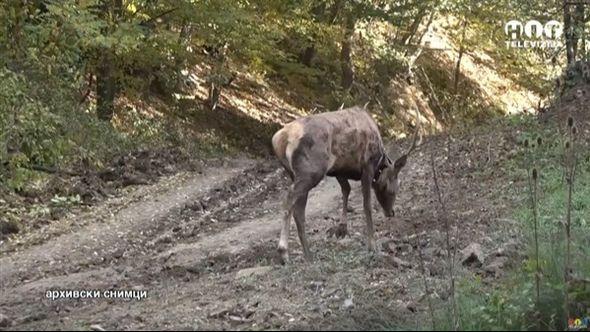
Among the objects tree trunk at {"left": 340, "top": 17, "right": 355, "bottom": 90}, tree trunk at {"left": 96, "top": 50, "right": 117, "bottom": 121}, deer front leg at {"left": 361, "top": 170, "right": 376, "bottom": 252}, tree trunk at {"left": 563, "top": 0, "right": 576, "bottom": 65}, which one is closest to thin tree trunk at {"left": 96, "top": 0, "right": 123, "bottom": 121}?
tree trunk at {"left": 96, "top": 50, "right": 117, "bottom": 121}

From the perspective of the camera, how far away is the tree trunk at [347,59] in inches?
972

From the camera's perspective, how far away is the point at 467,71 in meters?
34.9

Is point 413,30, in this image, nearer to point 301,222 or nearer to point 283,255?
point 301,222

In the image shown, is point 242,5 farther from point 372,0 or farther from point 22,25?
point 22,25

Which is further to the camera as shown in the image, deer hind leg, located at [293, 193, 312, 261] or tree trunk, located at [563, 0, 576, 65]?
tree trunk, located at [563, 0, 576, 65]

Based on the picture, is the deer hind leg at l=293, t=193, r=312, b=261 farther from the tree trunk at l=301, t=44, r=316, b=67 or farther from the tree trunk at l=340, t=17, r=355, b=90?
the tree trunk at l=301, t=44, r=316, b=67

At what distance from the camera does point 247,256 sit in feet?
29.9

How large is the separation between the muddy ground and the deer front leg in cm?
19

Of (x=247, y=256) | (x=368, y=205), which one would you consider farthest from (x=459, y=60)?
(x=247, y=256)

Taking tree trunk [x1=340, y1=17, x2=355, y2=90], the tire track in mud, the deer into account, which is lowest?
A: the tire track in mud

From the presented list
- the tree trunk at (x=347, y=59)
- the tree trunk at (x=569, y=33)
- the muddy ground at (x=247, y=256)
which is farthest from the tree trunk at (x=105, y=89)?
the tree trunk at (x=569, y=33)

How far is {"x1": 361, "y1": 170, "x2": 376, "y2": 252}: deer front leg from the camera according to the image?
8.70m

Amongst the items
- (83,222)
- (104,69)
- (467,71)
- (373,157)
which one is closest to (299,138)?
(373,157)

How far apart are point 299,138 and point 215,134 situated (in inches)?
579
